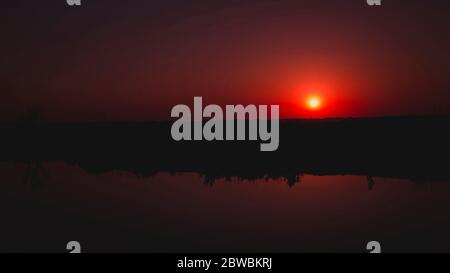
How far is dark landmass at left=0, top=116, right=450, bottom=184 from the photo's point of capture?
1695 centimetres

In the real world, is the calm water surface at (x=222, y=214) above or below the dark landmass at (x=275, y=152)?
below

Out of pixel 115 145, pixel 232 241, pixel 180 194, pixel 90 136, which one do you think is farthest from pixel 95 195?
pixel 90 136

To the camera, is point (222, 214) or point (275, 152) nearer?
point (222, 214)

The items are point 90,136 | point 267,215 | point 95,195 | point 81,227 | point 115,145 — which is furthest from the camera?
point 90,136

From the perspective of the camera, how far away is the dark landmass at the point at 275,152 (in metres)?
17.0

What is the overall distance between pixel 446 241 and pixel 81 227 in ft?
21.8

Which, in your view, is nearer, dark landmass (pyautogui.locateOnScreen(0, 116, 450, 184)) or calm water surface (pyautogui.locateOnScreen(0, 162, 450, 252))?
calm water surface (pyautogui.locateOnScreen(0, 162, 450, 252))

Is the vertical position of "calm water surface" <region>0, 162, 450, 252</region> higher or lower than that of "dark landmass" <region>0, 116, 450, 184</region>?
lower

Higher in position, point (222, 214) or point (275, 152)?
point (275, 152)

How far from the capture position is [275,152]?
2486 centimetres

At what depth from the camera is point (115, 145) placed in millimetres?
28594

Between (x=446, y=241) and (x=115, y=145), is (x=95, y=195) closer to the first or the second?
(x=446, y=241)

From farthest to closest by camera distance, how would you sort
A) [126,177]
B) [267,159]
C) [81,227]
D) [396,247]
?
[267,159], [126,177], [81,227], [396,247]

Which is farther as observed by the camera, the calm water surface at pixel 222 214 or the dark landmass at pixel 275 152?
the dark landmass at pixel 275 152
